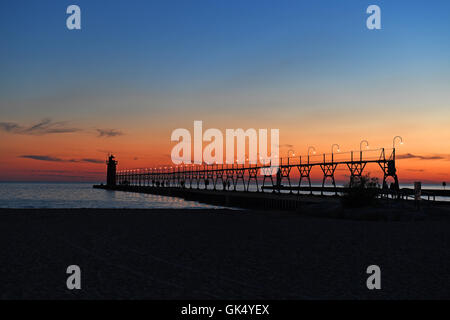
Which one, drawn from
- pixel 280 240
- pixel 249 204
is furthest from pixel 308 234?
pixel 249 204

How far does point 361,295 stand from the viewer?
344 inches

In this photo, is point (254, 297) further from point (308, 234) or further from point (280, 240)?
point (308, 234)

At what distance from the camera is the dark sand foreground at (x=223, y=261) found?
9008 millimetres

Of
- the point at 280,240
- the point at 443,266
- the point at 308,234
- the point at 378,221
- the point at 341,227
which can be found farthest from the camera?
the point at 378,221

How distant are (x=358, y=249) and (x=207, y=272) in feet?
20.0

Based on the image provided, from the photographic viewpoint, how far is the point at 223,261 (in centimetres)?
1241

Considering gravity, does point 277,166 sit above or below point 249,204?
above

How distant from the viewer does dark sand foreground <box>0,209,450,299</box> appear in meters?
9.01

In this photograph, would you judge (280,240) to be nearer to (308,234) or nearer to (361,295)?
(308,234)
